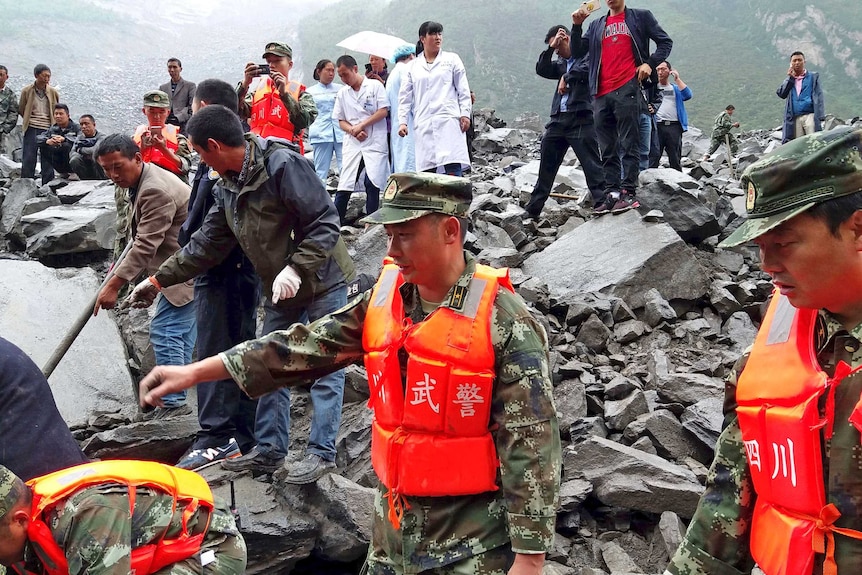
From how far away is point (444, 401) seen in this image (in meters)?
2.38

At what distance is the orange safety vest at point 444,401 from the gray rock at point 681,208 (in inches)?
229

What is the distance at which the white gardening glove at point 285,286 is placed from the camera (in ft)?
12.7

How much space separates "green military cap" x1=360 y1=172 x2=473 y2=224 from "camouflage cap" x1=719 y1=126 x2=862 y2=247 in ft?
3.28

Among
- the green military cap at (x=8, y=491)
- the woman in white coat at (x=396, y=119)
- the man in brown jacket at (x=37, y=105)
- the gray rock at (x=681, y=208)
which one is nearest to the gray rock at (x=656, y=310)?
the gray rock at (x=681, y=208)

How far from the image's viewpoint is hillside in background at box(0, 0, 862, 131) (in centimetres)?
3766

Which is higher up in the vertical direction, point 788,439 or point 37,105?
point 788,439

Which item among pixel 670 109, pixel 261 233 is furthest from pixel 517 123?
pixel 261 233

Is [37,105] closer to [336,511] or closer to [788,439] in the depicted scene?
[336,511]

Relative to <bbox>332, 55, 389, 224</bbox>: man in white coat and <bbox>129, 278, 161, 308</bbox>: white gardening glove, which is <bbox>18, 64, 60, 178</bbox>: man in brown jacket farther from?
<bbox>129, 278, 161, 308</bbox>: white gardening glove

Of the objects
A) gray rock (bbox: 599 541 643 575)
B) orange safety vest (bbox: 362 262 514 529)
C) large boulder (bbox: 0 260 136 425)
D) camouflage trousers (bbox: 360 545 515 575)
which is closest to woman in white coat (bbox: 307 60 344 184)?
large boulder (bbox: 0 260 136 425)

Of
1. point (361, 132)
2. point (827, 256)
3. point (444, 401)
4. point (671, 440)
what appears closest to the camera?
point (827, 256)

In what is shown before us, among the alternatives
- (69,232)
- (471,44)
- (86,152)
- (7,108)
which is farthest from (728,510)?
(471,44)

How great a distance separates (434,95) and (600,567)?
5444 mm

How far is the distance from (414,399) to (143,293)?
2665mm
